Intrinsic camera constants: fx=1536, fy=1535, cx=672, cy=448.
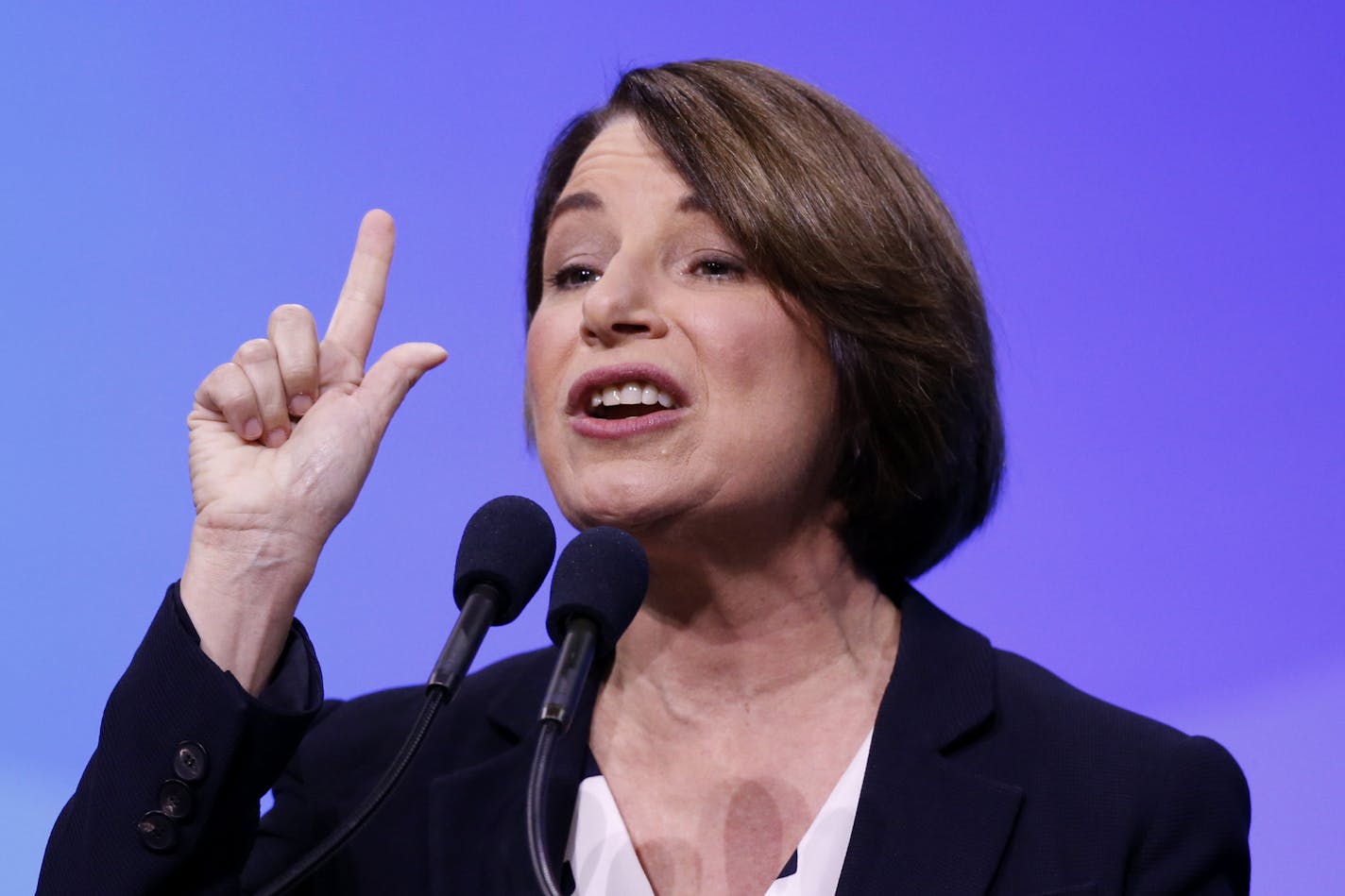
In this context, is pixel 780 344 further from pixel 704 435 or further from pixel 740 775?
pixel 740 775

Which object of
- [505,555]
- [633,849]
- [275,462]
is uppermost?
[275,462]

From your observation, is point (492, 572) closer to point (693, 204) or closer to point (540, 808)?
point (540, 808)

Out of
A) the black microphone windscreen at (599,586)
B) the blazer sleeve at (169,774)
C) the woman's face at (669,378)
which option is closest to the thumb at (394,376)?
the woman's face at (669,378)

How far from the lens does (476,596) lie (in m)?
1.42

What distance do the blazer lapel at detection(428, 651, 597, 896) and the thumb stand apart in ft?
1.45

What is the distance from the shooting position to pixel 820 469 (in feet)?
6.57

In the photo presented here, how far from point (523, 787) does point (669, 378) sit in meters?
0.54

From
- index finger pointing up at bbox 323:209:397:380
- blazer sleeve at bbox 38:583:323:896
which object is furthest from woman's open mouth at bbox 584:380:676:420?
blazer sleeve at bbox 38:583:323:896

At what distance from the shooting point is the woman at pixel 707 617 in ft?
5.45

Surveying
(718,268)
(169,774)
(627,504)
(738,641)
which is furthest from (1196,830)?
(169,774)

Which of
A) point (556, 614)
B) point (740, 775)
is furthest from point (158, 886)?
point (740, 775)

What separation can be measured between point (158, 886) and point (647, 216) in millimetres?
946

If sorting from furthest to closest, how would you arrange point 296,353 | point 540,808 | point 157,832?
point 296,353 < point 157,832 < point 540,808

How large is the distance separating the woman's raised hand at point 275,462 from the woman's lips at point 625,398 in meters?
0.19
